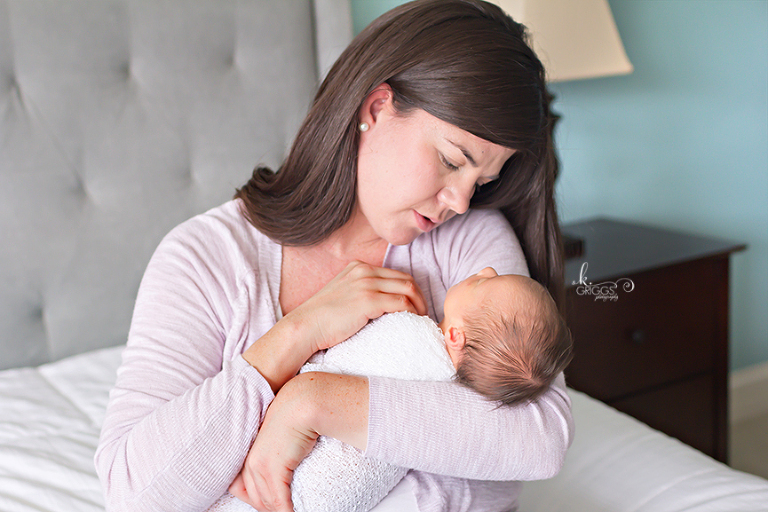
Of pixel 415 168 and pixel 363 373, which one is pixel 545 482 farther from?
pixel 415 168

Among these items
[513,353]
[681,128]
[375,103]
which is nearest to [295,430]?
[513,353]

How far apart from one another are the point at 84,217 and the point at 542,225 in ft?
3.75

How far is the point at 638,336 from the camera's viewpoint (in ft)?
5.79

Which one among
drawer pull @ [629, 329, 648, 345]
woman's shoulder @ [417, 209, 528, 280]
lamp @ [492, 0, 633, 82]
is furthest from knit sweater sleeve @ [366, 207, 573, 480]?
lamp @ [492, 0, 633, 82]

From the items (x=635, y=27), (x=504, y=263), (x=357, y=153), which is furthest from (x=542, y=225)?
(x=635, y=27)

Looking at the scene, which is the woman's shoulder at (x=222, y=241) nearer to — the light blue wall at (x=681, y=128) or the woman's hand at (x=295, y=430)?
the woman's hand at (x=295, y=430)

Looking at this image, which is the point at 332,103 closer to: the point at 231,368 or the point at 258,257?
the point at 258,257

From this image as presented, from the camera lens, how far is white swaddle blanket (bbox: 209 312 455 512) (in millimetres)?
811

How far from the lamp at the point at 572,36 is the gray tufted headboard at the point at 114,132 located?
1.75 feet

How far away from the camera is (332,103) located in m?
1.01

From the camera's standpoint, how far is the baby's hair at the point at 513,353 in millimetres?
834

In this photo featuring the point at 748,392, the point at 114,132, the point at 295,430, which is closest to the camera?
the point at 295,430

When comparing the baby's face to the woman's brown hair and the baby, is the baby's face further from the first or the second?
the woman's brown hair

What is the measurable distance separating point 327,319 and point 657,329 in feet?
4.16
